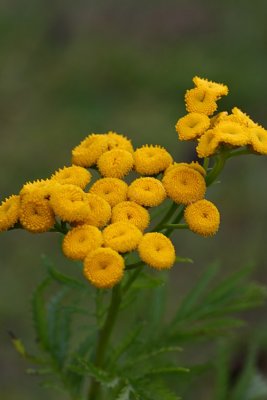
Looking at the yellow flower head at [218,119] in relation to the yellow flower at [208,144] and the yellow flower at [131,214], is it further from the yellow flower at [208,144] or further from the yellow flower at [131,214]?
the yellow flower at [131,214]

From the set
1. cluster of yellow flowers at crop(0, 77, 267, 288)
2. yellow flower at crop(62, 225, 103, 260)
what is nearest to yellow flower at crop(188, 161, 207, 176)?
cluster of yellow flowers at crop(0, 77, 267, 288)

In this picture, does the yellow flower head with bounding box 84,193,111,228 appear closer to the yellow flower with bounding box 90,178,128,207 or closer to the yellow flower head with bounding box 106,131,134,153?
the yellow flower with bounding box 90,178,128,207

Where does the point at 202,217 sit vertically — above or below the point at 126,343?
Result: above

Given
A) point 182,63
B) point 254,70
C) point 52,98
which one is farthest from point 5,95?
point 254,70

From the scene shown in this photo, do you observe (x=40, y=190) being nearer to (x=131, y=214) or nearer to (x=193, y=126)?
(x=131, y=214)

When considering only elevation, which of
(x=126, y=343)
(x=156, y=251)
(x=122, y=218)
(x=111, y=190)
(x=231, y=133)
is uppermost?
(x=231, y=133)

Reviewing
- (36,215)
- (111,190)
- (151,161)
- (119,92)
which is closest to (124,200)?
(111,190)

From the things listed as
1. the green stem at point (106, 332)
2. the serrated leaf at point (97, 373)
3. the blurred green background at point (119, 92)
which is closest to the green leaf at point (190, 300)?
the green stem at point (106, 332)

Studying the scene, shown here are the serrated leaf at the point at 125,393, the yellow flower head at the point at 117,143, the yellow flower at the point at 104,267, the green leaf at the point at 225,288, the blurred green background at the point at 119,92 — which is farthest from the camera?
the blurred green background at the point at 119,92
